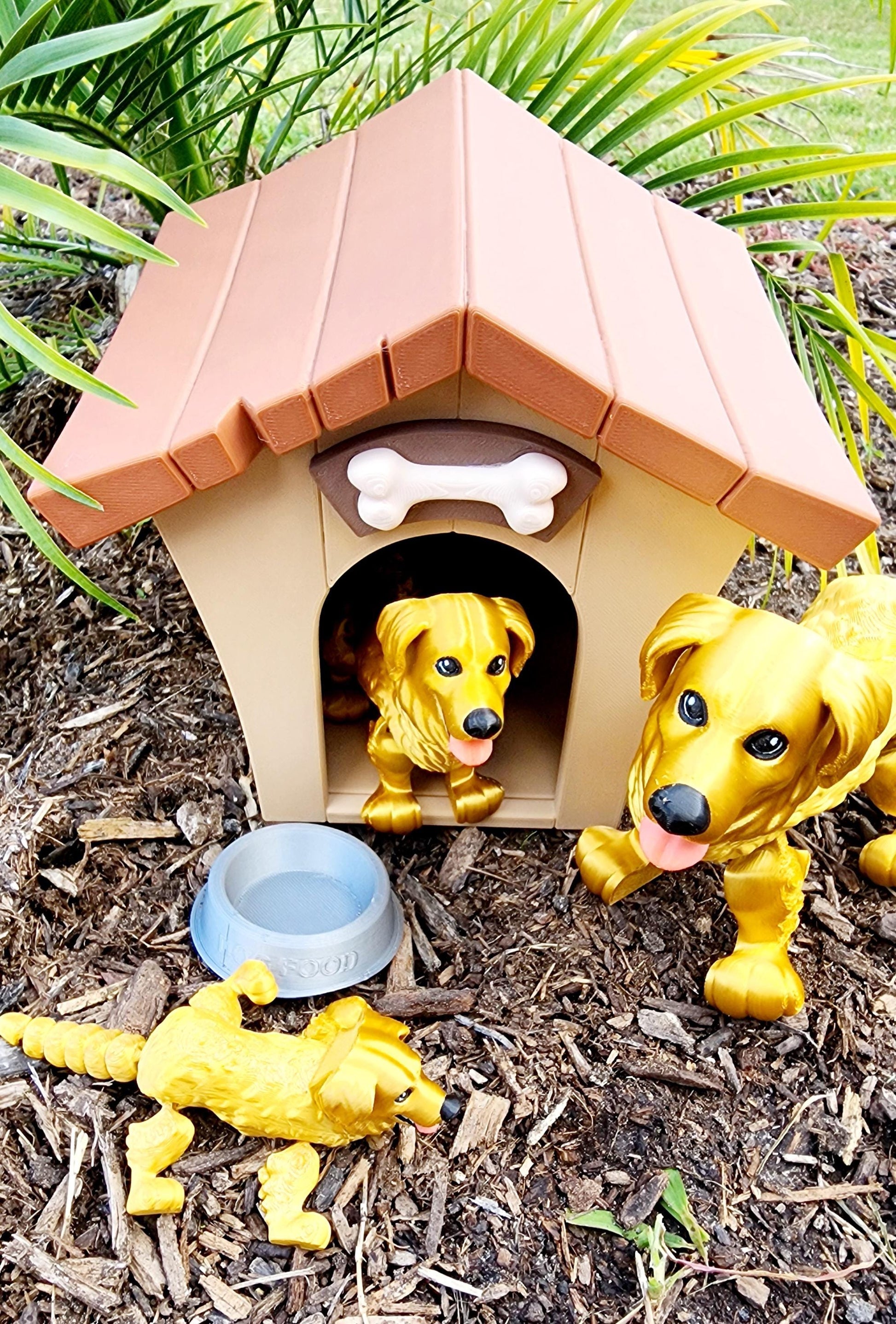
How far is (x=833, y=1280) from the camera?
1173 millimetres

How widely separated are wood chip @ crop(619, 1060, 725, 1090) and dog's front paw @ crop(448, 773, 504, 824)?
401mm

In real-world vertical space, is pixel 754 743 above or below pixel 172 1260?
above

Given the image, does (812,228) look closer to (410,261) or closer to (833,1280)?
(410,261)

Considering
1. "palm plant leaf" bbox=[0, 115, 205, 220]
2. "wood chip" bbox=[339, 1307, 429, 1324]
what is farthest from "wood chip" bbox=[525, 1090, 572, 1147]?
"palm plant leaf" bbox=[0, 115, 205, 220]

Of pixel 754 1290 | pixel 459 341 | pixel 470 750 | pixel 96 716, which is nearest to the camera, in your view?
pixel 459 341

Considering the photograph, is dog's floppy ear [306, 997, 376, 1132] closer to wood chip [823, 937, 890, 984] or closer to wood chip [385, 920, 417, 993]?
wood chip [385, 920, 417, 993]

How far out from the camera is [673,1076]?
1.33m

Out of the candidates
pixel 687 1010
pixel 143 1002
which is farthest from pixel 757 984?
pixel 143 1002

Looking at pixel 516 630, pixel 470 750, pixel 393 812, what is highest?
pixel 516 630

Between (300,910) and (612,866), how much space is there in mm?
450

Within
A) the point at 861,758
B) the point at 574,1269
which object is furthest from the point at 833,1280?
the point at 861,758

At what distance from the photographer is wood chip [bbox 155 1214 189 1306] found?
3.74ft

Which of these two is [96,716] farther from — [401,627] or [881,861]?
[881,861]

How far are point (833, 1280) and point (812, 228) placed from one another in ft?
8.50
